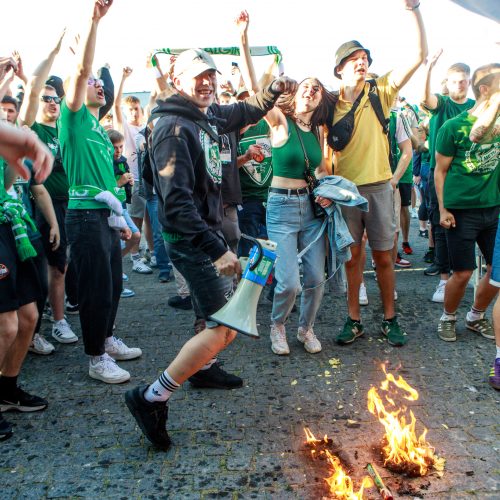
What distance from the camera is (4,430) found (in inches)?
125

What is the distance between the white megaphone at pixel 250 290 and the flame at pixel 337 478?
2.61 feet

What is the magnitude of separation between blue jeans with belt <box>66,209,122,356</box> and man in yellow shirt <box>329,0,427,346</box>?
2011mm

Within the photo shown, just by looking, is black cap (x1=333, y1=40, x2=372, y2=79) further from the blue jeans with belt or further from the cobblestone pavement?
the cobblestone pavement

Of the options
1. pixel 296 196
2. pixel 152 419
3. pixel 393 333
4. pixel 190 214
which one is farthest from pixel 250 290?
pixel 393 333

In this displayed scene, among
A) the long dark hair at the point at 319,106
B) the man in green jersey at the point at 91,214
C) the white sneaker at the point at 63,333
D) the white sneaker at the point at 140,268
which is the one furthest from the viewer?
the white sneaker at the point at 140,268

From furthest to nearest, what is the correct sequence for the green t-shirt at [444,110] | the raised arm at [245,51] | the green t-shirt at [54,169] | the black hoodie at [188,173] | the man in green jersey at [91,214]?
1. the green t-shirt at [444,110]
2. the green t-shirt at [54,169]
3. the raised arm at [245,51]
4. the man in green jersey at [91,214]
5. the black hoodie at [188,173]

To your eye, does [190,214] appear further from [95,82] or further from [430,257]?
[430,257]

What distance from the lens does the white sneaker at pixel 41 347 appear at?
4531 mm

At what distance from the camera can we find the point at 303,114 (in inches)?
170

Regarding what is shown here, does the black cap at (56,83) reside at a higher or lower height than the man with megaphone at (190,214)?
higher

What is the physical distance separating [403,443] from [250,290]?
1.19 m

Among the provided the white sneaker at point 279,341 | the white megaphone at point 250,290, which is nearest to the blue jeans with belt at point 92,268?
the white megaphone at point 250,290

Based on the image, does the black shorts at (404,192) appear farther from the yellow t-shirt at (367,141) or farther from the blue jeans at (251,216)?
the yellow t-shirt at (367,141)

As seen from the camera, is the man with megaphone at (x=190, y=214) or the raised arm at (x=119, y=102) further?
the raised arm at (x=119, y=102)
